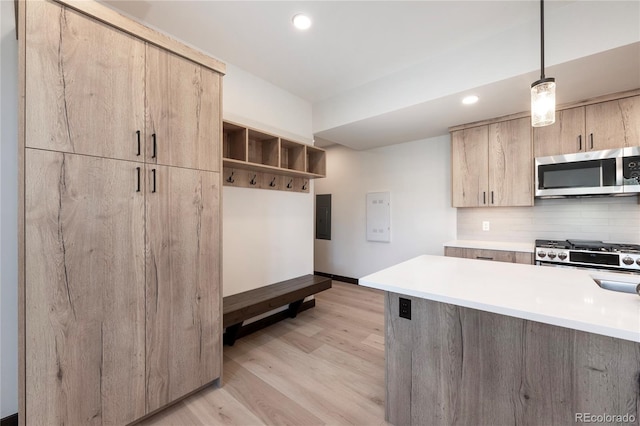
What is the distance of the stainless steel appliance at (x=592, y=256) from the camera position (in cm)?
230

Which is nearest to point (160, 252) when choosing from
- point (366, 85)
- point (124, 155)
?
point (124, 155)

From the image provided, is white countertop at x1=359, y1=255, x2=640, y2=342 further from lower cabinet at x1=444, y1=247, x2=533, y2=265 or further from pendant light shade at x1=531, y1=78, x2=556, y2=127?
lower cabinet at x1=444, y1=247, x2=533, y2=265

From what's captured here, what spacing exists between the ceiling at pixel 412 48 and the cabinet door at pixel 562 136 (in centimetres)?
18

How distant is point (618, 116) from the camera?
250cm

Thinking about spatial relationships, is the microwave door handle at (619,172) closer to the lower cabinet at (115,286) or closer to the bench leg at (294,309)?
the bench leg at (294,309)

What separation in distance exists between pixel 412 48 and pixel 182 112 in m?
2.08

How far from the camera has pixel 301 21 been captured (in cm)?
207

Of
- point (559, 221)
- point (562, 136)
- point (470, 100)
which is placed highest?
point (470, 100)

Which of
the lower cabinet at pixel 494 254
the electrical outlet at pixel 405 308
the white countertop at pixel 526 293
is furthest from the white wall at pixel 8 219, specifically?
the lower cabinet at pixel 494 254

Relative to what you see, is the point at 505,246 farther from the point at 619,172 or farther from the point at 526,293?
the point at 526,293

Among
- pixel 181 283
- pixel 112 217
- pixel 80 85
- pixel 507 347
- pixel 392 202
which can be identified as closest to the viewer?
pixel 507 347

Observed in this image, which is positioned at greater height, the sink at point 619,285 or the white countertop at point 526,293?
the white countertop at point 526,293

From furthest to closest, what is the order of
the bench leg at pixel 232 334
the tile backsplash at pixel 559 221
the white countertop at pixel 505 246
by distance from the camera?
the white countertop at pixel 505 246, the tile backsplash at pixel 559 221, the bench leg at pixel 232 334

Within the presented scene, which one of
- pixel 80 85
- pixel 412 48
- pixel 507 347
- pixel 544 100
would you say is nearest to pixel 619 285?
pixel 507 347
